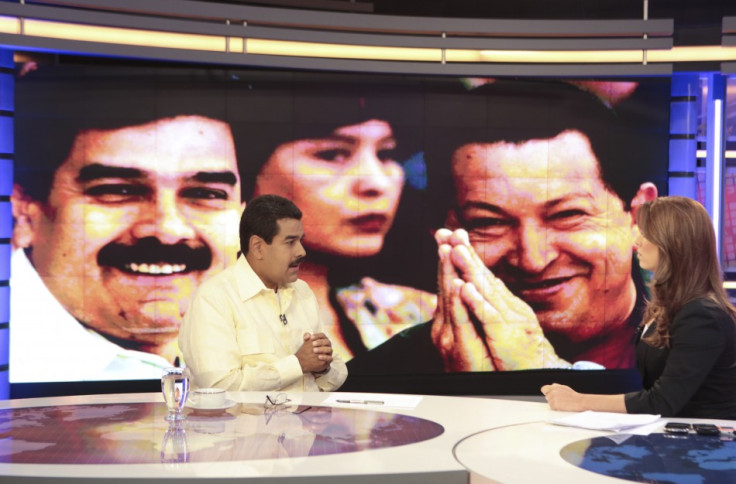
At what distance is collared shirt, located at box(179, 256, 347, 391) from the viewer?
281cm

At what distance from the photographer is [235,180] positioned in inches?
257

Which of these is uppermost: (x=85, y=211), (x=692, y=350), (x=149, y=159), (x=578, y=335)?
(x=149, y=159)

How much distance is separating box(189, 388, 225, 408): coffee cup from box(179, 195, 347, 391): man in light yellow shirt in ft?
1.32

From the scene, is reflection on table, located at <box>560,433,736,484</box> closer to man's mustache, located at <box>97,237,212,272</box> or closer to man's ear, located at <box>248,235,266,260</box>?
man's ear, located at <box>248,235,266,260</box>

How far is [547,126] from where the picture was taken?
6988 mm

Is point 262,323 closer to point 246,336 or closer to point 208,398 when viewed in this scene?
point 246,336

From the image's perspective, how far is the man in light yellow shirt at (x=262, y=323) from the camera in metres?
2.83

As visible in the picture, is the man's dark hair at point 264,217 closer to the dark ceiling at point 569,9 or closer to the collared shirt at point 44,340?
the collared shirt at point 44,340

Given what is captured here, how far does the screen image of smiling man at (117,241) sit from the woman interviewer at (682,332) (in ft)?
14.4

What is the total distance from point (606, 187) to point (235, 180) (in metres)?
2.98

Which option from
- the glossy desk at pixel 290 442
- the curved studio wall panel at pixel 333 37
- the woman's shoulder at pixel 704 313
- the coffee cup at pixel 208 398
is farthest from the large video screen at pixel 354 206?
the woman's shoulder at pixel 704 313

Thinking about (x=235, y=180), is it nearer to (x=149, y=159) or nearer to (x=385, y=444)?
(x=149, y=159)

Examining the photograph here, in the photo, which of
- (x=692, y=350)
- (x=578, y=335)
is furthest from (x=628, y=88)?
(x=692, y=350)

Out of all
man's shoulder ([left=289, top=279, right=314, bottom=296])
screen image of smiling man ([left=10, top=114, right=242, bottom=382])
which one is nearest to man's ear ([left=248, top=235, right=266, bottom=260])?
man's shoulder ([left=289, top=279, right=314, bottom=296])
